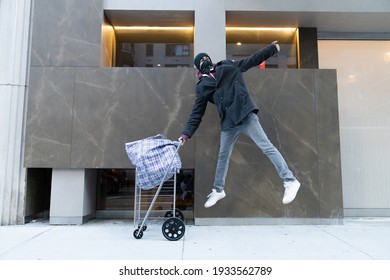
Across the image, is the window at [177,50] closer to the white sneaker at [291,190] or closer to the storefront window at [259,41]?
the storefront window at [259,41]

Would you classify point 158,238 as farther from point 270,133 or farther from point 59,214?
point 270,133

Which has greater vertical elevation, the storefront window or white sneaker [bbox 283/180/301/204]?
the storefront window

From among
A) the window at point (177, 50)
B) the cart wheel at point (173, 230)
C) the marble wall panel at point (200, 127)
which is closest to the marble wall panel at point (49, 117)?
the marble wall panel at point (200, 127)

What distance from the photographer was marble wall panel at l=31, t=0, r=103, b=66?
5.20m

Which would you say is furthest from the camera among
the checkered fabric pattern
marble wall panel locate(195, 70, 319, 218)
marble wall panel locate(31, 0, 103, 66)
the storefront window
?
the storefront window

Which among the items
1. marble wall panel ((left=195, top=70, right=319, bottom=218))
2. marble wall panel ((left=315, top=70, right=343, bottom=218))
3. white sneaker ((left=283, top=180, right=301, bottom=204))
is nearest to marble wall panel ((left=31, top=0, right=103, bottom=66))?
marble wall panel ((left=195, top=70, right=319, bottom=218))

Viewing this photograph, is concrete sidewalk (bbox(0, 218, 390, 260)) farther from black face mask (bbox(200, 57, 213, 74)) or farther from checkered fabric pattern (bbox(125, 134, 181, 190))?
black face mask (bbox(200, 57, 213, 74))

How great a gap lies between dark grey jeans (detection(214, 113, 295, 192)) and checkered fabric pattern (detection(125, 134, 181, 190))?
0.66m

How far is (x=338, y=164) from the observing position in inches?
199

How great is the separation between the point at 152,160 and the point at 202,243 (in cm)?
121

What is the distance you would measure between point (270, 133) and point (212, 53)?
170 cm

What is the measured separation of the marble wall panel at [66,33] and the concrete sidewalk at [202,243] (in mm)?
2717

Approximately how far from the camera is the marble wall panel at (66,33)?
520cm

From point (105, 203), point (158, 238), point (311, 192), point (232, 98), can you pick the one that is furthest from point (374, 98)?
point (105, 203)
